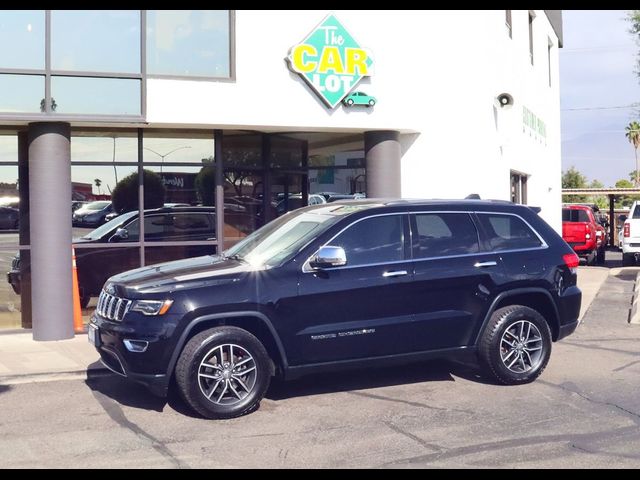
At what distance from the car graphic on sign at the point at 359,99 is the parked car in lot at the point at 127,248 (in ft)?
8.53

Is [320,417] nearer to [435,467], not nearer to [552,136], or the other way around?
[435,467]

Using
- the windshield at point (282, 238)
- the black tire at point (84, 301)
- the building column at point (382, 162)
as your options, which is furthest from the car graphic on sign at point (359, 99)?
the black tire at point (84, 301)

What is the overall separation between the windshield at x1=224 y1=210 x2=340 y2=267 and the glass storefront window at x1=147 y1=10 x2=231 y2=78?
4015mm

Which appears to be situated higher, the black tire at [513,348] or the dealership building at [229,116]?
the dealership building at [229,116]

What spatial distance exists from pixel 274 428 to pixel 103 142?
6396mm

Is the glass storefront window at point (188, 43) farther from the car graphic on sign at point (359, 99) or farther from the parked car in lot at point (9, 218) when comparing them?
the parked car in lot at point (9, 218)

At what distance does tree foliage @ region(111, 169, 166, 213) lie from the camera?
11961mm

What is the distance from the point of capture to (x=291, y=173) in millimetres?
13852

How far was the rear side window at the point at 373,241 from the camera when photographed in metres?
7.66

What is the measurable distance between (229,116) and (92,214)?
233 cm

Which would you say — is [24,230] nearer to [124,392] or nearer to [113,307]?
[124,392]

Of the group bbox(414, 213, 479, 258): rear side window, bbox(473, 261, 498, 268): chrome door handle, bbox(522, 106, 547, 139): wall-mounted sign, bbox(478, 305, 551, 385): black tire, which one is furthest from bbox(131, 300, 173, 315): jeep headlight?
bbox(522, 106, 547, 139): wall-mounted sign

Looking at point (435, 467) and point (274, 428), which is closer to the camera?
point (435, 467)
